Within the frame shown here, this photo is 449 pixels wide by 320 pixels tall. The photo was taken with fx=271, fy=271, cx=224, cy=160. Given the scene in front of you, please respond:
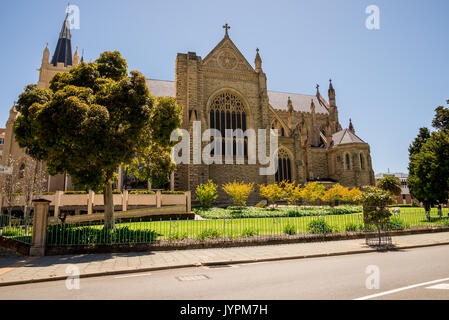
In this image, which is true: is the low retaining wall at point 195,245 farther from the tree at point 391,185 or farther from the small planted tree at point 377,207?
the tree at point 391,185

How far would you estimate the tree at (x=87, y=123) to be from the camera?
1036 cm

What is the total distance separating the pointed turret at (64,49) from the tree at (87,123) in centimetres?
3524

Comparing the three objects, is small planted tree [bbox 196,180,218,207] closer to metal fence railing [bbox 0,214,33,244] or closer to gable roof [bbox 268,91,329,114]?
metal fence railing [bbox 0,214,33,244]

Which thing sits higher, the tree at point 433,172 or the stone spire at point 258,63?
the stone spire at point 258,63

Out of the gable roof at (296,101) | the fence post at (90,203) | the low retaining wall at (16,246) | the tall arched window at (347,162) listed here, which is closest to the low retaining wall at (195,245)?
the low retaining wall at (16,246)

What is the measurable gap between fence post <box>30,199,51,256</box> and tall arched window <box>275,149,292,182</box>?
27753mm

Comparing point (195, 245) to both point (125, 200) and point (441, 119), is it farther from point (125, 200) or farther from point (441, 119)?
point (441, 119)

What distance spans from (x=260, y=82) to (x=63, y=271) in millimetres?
29549

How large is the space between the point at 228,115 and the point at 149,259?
2457 cm

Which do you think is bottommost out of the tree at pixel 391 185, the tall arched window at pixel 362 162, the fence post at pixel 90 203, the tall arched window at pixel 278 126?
the fence post at pixel 90 203

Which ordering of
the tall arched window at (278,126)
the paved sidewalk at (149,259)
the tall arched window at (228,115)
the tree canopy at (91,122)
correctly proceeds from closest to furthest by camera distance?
the paved sidewalk at (149,259), the tree canopy at (91,122), the tall arched window at (228,115), the tall arched window at (278,126)

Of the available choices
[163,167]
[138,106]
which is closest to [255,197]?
[163,167]

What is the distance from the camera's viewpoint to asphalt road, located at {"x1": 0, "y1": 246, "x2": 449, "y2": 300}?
500 centimetres

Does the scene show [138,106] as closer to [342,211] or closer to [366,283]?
[366,283]
